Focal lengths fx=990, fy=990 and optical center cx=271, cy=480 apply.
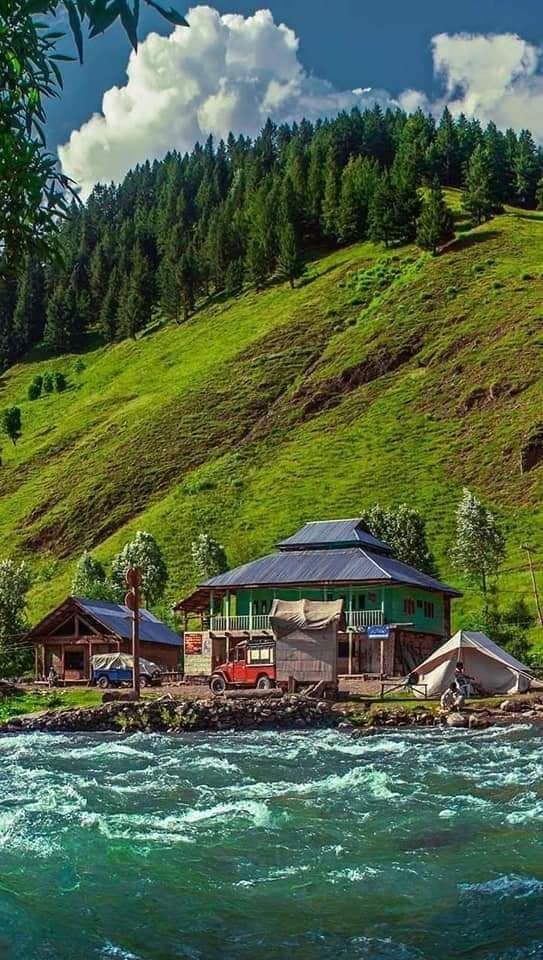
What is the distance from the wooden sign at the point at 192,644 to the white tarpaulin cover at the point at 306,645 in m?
15.3

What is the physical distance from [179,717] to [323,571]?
24.3 metres

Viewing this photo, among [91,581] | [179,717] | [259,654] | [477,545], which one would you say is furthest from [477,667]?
[91,581]

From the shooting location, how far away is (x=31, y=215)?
275 inches

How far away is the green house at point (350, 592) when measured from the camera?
54.9m

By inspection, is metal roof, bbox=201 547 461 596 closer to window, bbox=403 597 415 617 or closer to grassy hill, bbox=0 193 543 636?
window, bbox=403 597 415 617

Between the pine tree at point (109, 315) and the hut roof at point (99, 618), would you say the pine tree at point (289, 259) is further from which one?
the hut roof at point (99, 618)

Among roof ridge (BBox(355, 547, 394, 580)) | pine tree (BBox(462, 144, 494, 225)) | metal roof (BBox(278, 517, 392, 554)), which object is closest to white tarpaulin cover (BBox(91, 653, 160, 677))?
metal roof (BBox(278, 517, 392, 554))

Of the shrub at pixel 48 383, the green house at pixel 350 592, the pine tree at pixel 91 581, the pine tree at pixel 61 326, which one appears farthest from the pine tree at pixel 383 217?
the green house at pixel 350 592

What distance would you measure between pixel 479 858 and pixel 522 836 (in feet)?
5.64

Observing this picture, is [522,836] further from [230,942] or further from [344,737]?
[344,737]

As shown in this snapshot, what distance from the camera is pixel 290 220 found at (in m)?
164

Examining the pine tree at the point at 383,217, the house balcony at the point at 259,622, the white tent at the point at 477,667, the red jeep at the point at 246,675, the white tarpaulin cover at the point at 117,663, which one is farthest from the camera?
the pine tree at the point at 383,217

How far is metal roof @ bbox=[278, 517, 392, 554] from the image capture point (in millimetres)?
62188

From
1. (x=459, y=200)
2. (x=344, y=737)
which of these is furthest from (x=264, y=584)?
(x=459, y=200)
